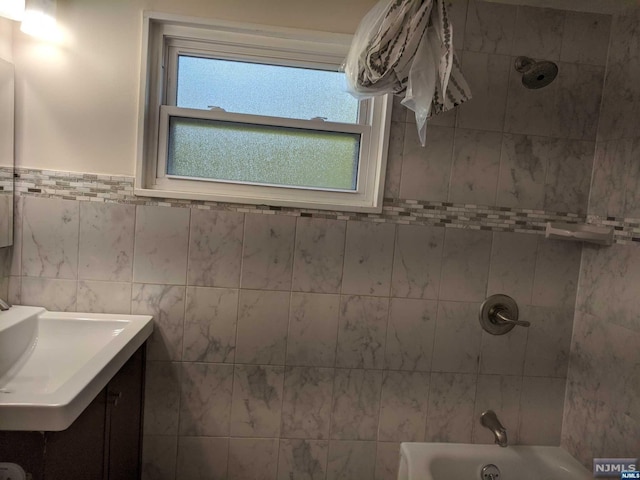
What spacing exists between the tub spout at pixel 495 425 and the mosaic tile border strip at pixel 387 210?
78cm

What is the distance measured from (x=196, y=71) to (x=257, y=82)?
0.25 m

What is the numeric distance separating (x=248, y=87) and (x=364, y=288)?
96 cm

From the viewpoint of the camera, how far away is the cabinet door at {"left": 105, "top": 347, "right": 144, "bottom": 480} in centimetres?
135

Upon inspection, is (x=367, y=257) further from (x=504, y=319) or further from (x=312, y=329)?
(x=504, y=319)

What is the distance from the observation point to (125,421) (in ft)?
4.91

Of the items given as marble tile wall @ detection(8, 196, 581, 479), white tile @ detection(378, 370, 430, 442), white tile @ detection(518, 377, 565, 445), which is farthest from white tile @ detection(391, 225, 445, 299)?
white tile @ detection(518, 377, 565, 445)

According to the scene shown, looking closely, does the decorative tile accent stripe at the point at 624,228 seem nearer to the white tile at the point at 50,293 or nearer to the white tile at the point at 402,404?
the white tile at the point at 402,404

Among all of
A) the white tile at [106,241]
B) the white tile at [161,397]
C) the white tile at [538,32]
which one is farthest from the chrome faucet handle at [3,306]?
the white tile at [538,32]

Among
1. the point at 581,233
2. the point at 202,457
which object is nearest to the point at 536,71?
the point at 581,233

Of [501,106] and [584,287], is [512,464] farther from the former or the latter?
[501,106]

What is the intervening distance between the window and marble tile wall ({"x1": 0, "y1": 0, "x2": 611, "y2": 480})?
0.11 meters

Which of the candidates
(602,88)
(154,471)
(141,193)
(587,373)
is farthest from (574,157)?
(154,471)

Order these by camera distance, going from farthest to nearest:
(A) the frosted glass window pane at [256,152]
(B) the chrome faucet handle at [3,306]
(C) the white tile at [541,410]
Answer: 1. (C) the white tile at [541,410]
2. (A) the frosted glass window pane at [256,152]
3. (B) the chrome faucet handle at [3,306]

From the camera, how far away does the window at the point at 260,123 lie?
1.69 metres
